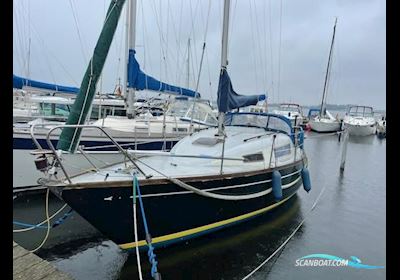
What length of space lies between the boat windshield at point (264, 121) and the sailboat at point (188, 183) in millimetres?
321

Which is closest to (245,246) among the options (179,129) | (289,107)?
(179,129)

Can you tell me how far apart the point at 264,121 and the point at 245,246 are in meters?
4.15

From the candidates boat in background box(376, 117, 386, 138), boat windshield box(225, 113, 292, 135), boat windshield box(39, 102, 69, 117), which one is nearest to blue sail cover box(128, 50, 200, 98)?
boat windshield box(225, 113, 292, 135)

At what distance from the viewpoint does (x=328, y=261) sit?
20.8 feet

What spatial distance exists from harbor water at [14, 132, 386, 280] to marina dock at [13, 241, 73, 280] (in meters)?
1.81

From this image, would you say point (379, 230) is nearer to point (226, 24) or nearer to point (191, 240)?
point (191, 240)

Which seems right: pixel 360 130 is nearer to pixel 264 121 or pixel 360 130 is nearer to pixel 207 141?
pixel 264 121

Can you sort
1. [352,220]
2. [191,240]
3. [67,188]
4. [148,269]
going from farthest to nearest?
[352,220] → [191,240] → [148,269] → [67,188]

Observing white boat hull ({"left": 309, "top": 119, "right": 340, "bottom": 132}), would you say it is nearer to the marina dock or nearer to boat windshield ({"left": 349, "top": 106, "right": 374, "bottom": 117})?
boat windshield ({"left": 349, "top": 106, "right": 374, "bottom": 117})

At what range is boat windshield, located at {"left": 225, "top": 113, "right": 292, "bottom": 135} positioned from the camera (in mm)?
9484
